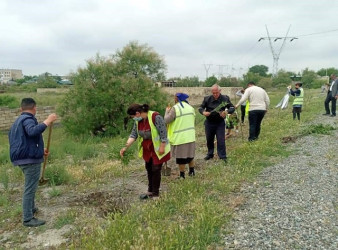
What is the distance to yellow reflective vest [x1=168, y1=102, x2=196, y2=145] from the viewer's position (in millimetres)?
5707

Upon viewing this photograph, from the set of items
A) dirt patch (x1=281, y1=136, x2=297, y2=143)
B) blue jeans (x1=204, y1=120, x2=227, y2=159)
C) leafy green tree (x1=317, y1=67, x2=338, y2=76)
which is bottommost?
dirt patch (x1=281, y1=136, x2=297, y2=143)

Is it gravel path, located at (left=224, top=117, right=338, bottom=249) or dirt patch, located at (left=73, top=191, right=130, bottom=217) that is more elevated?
gravel path, located at (left=224, top=117, right=338, bottom=249)

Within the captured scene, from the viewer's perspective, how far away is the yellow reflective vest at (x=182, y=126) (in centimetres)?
571

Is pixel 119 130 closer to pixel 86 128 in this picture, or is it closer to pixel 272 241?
pixel 86 128

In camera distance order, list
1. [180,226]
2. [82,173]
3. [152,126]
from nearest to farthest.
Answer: [180,226] → [152,126] → [82,173]

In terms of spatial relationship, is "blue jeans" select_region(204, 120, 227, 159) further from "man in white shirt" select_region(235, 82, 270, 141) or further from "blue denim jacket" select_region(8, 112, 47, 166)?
"blue denim jacket" select_region(8, 112, 47, 166)

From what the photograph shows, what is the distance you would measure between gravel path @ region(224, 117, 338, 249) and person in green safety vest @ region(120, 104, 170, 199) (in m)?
1.46

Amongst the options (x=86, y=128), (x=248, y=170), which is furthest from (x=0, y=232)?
(x=86, y=128)

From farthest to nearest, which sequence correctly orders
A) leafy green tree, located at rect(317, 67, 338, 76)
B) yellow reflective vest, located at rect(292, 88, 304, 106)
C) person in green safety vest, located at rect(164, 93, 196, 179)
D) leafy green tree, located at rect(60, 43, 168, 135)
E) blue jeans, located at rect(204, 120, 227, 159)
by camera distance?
leafy green tree, located at rect(317, 67, 338, 76) → leafy green tree, located at rect(60, 43, 168, 135) → yellow reflective vest, located at rect(292, 88, 304, 106) → blue jeans, located at rect(204, 120, 227, 159) → person in green safety vest, located at rect(164, 93, 196, 179)

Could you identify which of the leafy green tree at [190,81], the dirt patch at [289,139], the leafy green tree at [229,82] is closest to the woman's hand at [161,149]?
the dirt patch at [289,139]

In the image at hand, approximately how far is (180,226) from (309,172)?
358 centimetres

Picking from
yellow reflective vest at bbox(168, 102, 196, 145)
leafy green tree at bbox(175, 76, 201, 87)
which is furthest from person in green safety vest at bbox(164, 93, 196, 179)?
leafy green tree at bbox(175, 76, 201, 87)

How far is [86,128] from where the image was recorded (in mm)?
13852

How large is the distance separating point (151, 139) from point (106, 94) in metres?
9.27
